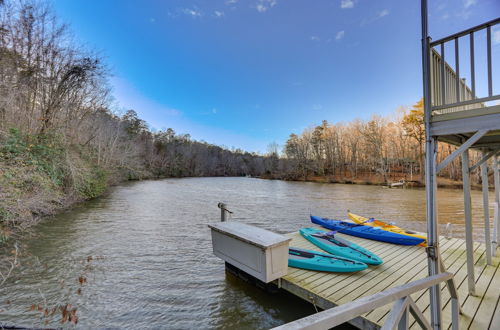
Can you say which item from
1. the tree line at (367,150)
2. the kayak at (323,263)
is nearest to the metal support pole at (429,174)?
the kayak at (323,263)

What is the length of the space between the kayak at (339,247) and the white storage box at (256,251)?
4.60 ft

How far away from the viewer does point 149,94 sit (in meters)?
24.6

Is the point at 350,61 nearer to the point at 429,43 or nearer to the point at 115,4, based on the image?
the point at 115,4

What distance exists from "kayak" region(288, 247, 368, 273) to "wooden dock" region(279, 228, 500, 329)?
8cm

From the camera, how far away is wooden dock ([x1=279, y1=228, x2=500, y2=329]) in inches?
88.3

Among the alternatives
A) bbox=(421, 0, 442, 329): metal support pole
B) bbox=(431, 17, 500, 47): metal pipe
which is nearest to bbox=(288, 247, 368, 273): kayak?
bbox=(421, 0, 442, 329): metal support pole

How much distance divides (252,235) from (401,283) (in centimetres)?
211

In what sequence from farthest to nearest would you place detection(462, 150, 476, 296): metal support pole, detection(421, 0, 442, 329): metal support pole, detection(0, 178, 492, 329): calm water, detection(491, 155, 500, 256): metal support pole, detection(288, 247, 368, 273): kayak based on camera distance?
detection(491, 155, 500, 256): metal support pole
detection(288, 247, 368, 273): kayak
detection(0, 178, 492, 329): calm water
detection(462, 150, 476, 296): metal support pole
detection(421, 0, 442, 329): metal support pole

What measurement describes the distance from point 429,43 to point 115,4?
43.1 feet

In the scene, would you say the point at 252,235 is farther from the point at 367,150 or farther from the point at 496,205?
the point at 367,150

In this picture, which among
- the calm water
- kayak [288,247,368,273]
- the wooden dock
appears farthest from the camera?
kayak [288,247,368,273]

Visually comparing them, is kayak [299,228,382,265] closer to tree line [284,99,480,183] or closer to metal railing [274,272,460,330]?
metal railing [274,272,460,330]

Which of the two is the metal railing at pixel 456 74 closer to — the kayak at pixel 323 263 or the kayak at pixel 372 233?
the kayak at pixel 323 263

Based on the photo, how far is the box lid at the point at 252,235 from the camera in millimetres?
2893
